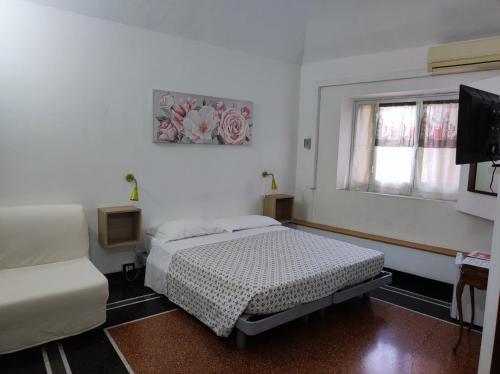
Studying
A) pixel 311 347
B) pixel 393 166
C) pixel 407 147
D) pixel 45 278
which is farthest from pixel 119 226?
pixel 407 147

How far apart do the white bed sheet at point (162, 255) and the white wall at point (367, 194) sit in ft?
5.20

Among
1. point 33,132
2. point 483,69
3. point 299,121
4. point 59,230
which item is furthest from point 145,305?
point 483,69

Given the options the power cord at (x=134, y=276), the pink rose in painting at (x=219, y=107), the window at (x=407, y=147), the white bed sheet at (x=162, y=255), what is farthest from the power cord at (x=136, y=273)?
the window at (x=407, y=147)

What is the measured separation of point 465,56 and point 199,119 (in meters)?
2.60

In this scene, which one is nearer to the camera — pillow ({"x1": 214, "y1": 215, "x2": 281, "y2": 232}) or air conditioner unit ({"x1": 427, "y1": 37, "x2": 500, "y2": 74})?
air conditioner unit ({"x1": 427, "y1": 37, "x2": 500, "y2": 74})

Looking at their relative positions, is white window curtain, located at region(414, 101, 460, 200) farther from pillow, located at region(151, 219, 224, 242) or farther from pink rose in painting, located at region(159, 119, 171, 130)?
pink rose in painting, located at region(159, 119, 171, 130)

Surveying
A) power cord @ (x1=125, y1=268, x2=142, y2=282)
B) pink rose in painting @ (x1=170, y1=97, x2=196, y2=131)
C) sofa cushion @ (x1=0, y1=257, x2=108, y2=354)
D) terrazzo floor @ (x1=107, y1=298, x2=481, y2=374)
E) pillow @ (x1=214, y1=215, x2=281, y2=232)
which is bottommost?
terrazzo floor @ (x1=107, y1=298, x2=481, y2=374)

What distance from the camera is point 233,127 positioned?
4.19 meters

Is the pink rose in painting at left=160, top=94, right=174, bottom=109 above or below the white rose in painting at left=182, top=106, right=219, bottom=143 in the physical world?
above

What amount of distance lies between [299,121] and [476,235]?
7.99 ft

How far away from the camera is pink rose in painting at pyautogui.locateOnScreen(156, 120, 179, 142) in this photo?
12.0 ft

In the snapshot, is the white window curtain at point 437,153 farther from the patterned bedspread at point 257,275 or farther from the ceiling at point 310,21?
the patterned bedspread at point 257,275

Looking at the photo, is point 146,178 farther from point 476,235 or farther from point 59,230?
point 476,235

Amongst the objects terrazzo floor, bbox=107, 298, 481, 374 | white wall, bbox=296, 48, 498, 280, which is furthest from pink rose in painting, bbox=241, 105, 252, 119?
terrazzo floor, bbox=107, 298, 481, 374
